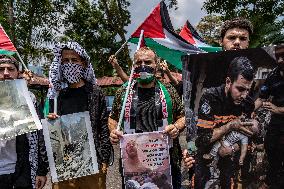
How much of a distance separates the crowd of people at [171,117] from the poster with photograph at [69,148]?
8cm

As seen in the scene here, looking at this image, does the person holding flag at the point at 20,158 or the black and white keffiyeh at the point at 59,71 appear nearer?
the person holding flag at the point at 20,158

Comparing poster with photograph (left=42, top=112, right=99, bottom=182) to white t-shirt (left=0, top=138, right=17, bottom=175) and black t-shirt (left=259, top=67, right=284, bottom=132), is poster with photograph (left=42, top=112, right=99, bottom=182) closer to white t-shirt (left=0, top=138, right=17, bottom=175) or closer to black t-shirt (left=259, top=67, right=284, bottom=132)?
white t-shirt (left=0, top=138, right=17, bottom=175)

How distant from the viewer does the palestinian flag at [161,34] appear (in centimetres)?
512

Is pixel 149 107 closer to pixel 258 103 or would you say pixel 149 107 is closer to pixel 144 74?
pixel 144 74

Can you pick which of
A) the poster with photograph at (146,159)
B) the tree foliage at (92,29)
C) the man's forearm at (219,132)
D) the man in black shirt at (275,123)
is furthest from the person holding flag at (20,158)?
the tree foliage at (92,29)

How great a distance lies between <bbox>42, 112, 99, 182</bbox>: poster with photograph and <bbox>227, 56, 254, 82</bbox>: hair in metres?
1.19

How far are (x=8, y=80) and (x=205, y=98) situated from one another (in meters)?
1.41

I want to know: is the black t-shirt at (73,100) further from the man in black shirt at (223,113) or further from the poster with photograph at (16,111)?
the man in black shirt at (223,113)

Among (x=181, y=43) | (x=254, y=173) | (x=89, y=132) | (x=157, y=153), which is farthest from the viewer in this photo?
(x=181, y=43)

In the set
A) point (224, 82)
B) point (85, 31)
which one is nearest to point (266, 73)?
point (224, 82)

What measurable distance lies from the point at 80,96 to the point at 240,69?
1.34m

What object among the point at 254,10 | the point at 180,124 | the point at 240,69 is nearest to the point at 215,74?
the point at 240,69

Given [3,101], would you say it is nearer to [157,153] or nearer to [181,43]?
[157,153]

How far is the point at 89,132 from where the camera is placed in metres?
3.35
